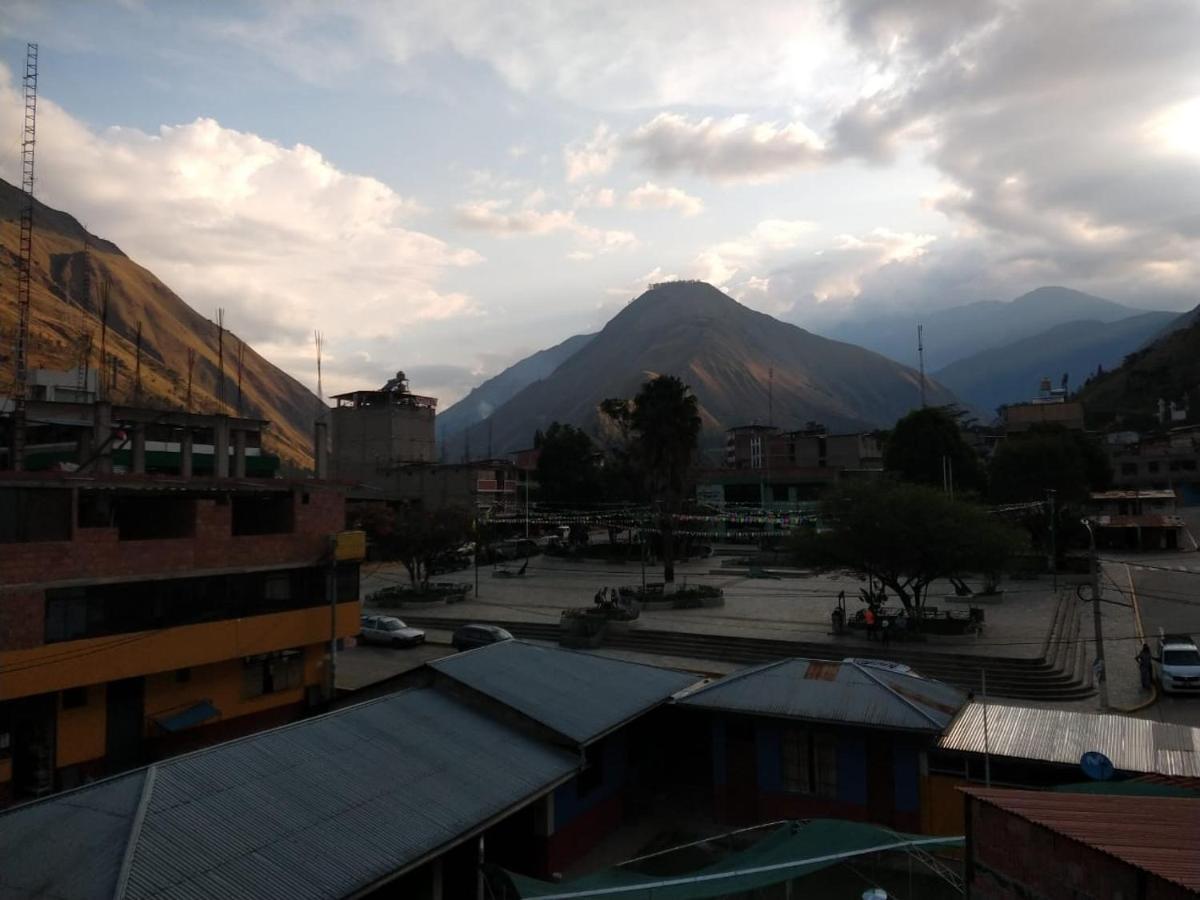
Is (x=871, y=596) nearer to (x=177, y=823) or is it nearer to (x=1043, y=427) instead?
(x=177, y=823)

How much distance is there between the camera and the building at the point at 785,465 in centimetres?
7744

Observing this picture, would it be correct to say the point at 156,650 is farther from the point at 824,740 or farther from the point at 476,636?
the point at 824,740

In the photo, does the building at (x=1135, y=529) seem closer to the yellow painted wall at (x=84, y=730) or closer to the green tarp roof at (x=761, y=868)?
the green tarp roof at (x=761, y=868)

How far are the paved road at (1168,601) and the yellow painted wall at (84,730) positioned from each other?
25.9 meters

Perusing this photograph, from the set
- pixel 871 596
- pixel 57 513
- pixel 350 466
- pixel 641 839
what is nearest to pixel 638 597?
pixel 871 596

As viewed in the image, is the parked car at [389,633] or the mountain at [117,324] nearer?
the parked car at [389,633]

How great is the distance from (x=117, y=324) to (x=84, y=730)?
160m

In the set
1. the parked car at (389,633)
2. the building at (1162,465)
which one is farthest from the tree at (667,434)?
the building at (1162,465)

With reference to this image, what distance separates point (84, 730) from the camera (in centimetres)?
1797

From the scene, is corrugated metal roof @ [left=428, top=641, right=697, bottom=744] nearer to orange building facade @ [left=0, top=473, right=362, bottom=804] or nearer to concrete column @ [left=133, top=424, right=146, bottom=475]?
orange building facade @ [left=0, top=473, right=362, bottom=804]

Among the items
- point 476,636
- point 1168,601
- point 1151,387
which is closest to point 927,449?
point 1168,601

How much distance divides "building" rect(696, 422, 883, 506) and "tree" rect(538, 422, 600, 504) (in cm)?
907

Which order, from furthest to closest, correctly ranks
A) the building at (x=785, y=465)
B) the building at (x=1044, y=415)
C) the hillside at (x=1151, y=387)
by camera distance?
the hillside at (x=1151, y=387) < the building at (x=1044, y=415) < the building at (x=785, y=465)

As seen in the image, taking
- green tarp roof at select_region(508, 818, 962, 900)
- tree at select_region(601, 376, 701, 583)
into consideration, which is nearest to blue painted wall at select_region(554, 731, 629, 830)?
green tarp roof at select_region(508, 818, 962, 900)
